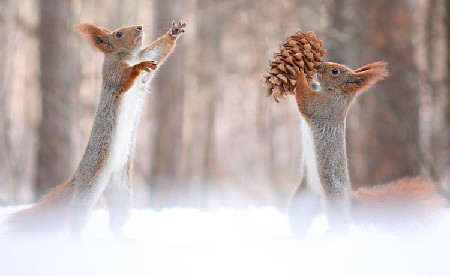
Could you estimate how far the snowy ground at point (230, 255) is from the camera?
1658 mm

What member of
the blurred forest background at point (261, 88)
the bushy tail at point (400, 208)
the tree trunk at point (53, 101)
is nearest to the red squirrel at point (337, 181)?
the bushy tail at point (400, 208)

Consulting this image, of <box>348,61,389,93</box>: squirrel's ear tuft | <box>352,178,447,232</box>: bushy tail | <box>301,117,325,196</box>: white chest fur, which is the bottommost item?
<box>352,178,447,232</box>: bushy tail

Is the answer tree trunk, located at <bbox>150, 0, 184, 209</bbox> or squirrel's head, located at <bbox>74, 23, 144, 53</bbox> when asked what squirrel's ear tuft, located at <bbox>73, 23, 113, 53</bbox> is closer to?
squirrel's head, located at <bbox>74, 23, 144, 53</bbox>

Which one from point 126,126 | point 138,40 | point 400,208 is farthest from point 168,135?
point 400,208

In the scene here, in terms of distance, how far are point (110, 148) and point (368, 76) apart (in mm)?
1458

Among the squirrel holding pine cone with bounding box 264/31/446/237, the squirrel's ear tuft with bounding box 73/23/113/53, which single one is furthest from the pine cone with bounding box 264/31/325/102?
the squirrel's ear tuft with bounding box 73/23/113/53

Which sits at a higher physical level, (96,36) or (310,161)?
(96,36)

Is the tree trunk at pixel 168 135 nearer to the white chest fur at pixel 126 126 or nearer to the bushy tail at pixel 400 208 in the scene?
the white chest fur at pixel 126 126

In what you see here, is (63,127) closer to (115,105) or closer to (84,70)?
(115,105)

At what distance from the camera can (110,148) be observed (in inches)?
96.5

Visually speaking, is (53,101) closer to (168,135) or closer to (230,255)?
(168,135)

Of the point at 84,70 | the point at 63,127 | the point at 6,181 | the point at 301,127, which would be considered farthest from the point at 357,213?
the point at 84,70

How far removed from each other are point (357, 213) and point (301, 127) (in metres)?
0.59

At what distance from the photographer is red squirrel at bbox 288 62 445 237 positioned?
2512 millimetres
